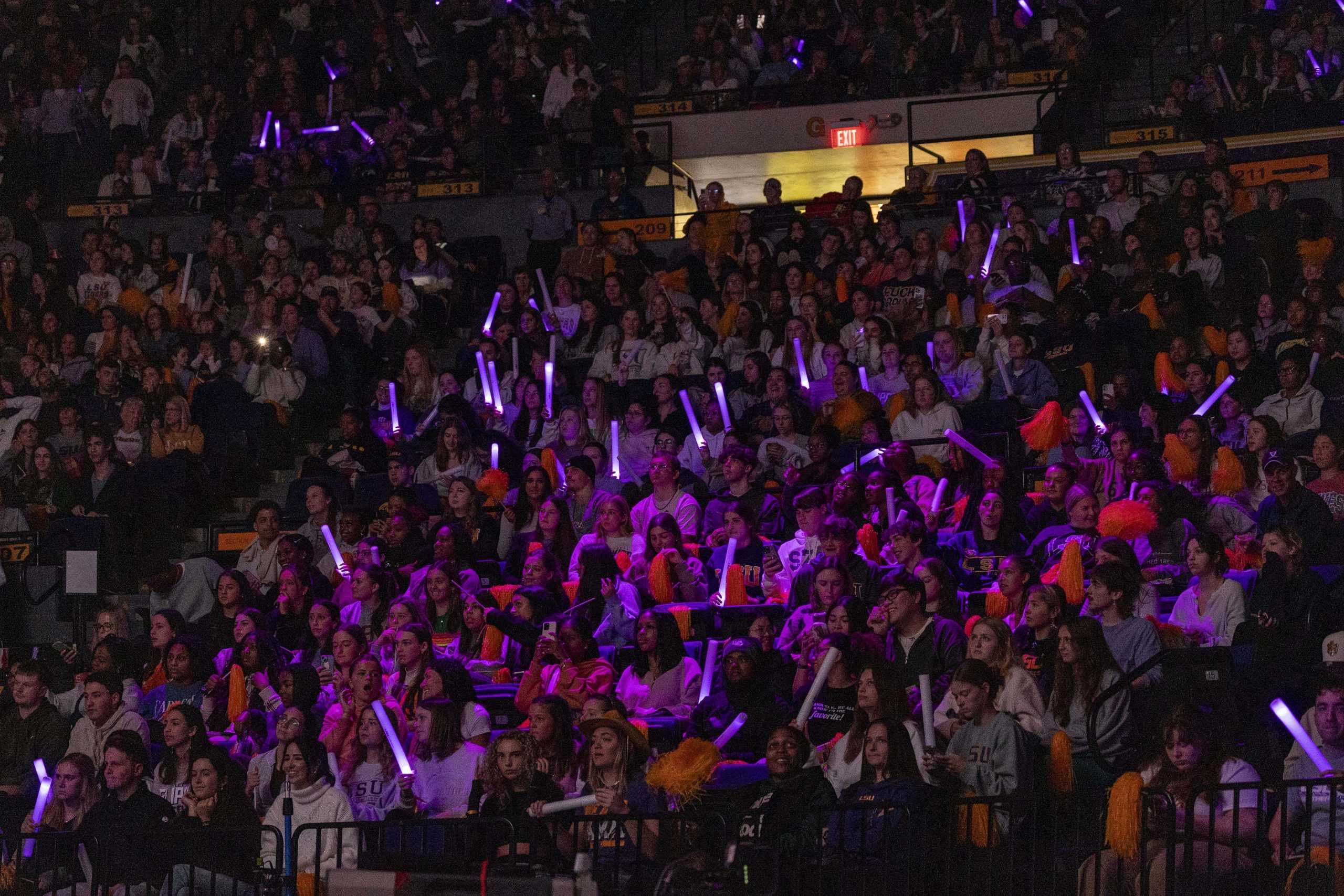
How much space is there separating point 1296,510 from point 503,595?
15.2 feet

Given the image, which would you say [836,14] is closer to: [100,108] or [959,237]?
[959,237]

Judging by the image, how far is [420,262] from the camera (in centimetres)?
1658

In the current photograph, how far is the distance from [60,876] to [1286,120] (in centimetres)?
1227

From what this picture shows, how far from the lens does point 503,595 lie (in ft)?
37.2

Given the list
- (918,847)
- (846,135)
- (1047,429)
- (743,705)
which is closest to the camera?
(918,847)

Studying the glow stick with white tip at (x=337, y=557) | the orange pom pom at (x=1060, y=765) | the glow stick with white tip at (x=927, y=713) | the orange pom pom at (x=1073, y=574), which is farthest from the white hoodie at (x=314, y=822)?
the orange pom pom at (x=1073, y=574)

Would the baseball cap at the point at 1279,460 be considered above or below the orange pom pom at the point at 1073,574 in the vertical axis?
above

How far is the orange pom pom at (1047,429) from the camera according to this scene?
12.1 m

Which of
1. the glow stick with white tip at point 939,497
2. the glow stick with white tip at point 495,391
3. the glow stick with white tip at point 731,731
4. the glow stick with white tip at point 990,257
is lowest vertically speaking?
the glow stick with white tip at point 731,731

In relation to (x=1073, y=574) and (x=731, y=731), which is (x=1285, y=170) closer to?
(x=1073, y=574)

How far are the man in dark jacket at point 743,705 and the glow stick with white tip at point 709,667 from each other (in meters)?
0.20

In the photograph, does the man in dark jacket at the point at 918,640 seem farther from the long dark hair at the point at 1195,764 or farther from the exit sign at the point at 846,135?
the exit sign at the point at 846,135

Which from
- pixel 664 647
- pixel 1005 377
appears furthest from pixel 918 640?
pixel 1005 377

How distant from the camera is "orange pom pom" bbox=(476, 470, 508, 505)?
42.5ft
